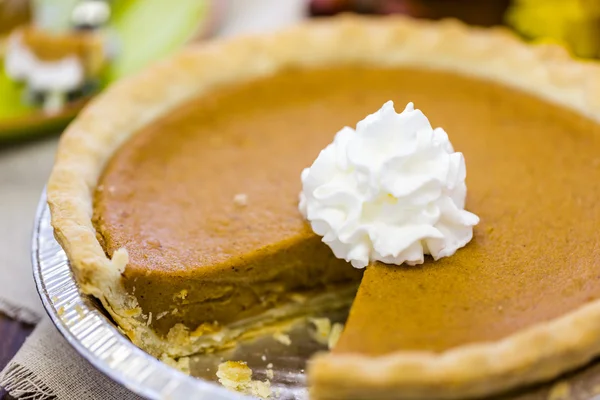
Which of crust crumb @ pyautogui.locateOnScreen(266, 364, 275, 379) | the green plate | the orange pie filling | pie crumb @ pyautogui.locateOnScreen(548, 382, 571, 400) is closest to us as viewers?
pie crumb @ pyautogui.locateOnScreen(548, 382, 571, 400)

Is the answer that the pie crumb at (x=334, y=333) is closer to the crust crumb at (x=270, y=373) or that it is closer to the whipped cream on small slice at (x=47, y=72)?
the crust crumb at (x=270, y=373)

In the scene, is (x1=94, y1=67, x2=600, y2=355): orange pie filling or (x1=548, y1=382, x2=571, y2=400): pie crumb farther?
(x1=94, y1=67, x2=600, y2=355): orange pie filling

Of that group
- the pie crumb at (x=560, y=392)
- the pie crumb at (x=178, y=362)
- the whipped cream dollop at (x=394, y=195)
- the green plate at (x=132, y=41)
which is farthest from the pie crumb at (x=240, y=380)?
the green plate at (x=132, y=41)

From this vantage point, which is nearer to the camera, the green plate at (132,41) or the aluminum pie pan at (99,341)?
the aluminum pie pan at (99,341)

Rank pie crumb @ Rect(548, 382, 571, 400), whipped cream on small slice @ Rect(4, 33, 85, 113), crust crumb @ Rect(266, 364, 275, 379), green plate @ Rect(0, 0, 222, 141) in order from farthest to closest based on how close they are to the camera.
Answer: whipped cream on small slice @ Rect(4, 33, 85, 113) → green plate @ Rect(0, 0, 222, 141) → crust crumb @ Rect(266, 364, 275, 379) → pie crumb @ Rect(548, 382, 571, 400)

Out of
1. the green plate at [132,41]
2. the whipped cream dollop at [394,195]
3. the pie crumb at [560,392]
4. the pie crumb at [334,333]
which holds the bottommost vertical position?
the pie crumb at [334,333]

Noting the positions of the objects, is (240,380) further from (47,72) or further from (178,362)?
(47,72)

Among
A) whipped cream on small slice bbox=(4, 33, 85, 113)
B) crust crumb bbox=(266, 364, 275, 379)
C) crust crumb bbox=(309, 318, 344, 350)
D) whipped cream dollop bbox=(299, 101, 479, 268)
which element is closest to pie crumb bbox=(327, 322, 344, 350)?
crust crumb bbox=(309, 318, 344, 350)

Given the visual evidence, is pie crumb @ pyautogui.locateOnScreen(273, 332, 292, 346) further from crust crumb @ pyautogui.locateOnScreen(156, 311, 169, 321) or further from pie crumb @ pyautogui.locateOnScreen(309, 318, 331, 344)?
crust crumb @ pyautogui.locateOnScreen(156, 311, 169, 321)
